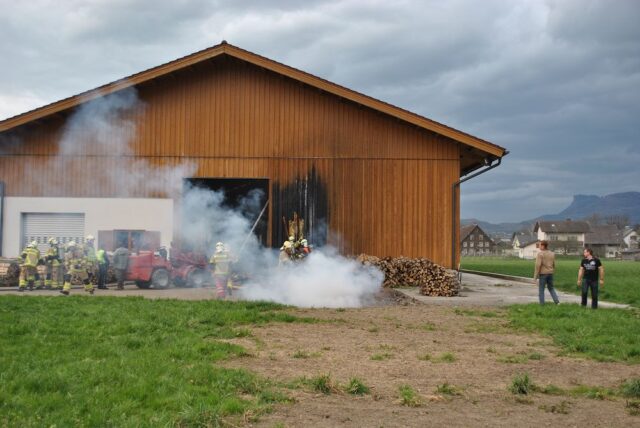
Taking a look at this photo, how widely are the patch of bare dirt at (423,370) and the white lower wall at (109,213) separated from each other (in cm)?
1013

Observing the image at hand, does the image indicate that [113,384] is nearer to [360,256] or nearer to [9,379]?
[9,379]

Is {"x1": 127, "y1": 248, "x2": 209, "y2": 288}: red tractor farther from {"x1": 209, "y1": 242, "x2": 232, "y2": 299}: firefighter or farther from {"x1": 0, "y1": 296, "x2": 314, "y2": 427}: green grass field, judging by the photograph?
{"x1": 0, "y1": 296, "x2": 314, "y2": 427}: green grass field

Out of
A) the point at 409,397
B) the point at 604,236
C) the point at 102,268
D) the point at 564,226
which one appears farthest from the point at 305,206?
the point at 564,226

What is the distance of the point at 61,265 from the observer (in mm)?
18734

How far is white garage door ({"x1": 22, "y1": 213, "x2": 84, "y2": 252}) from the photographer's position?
2114 cm

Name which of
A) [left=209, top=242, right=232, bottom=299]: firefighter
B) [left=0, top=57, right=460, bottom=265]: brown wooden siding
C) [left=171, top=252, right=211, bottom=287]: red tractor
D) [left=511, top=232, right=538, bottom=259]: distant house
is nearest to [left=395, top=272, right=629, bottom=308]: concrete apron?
[left=0, top=57, right=460, bottom=265]: brown wooden siding

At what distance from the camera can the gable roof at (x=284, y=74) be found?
20.6 m

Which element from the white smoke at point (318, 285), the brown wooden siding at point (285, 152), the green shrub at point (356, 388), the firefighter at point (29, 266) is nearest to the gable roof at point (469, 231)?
the brown wooden siding at point (285, 152)

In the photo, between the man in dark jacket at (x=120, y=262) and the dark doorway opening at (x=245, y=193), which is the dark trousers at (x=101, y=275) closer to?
the man in dark jacket at (x=120, y=262)

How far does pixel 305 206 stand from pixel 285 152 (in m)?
2.07

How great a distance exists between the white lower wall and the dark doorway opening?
4.84ft

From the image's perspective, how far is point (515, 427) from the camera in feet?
18.0

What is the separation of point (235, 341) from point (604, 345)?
5917mm

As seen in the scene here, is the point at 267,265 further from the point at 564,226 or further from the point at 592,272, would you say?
the point at 564,226
